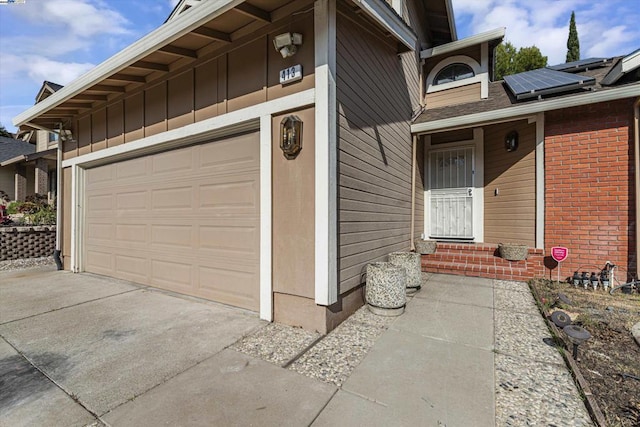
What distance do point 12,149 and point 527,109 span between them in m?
21.7

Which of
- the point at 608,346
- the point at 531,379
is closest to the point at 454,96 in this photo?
the point at 608,346

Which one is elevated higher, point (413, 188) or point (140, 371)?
point (413, 188)

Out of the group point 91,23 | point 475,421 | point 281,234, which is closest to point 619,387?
point 475,421

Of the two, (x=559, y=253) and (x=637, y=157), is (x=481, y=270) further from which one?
(x=637, y=157)

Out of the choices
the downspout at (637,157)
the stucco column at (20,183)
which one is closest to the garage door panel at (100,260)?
the downspout at (637,157)

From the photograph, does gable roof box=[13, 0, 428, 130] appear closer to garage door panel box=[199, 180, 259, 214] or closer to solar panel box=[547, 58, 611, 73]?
garage door panel box=[199, 180, 259, 214]

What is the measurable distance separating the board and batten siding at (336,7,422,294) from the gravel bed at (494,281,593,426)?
1.60m

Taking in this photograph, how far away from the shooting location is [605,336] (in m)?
2.80

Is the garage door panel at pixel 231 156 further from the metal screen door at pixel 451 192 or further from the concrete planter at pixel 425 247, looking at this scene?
the metal screen door at pixel 451 192

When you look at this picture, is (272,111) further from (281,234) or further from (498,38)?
(498,38)

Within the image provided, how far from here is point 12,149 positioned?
48.0 feet

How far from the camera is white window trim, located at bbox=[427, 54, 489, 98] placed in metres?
6.65

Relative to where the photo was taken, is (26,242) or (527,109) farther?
(26,242)

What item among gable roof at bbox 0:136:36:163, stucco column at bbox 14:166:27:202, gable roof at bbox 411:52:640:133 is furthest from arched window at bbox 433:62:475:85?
gable roof at bbox 0:136:36:163
